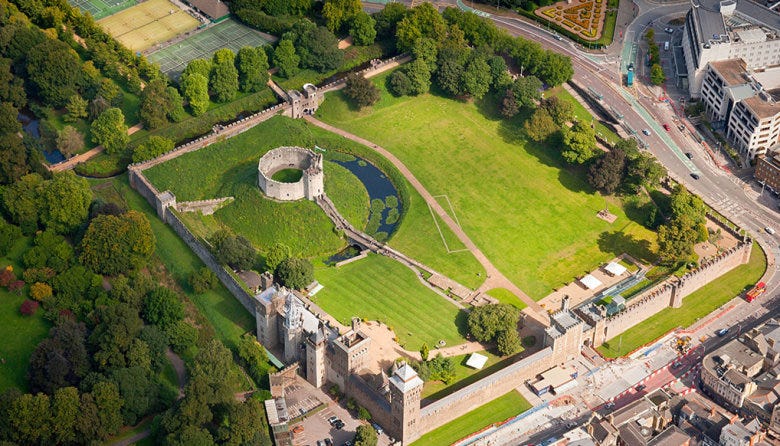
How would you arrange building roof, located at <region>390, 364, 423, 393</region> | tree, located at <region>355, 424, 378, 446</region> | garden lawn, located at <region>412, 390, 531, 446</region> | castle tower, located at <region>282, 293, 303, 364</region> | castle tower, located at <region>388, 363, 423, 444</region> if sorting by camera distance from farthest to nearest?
1. castle tower, located at <region>282, 293, 303, 364</region>
2. garden lawn, located at <region>412, 390, 531, 446</region>
3. castle tower, located at <region>388, 363, 423, 444</region>
4. tree, located at <region>355, 424, 378, 446</region>
5. building roof, located at <region>390, 364, 423, 393</region>

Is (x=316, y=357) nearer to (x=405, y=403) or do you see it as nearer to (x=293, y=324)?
(x=293, y=324)

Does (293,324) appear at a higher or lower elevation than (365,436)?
higher

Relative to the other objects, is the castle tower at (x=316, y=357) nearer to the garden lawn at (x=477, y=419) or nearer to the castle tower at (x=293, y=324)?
the castle tower at (x=293, y=324)

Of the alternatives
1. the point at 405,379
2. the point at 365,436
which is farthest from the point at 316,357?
the point at 405,379

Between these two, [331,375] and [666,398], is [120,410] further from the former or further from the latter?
[666,398]

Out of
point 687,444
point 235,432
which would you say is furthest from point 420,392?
point 687,444

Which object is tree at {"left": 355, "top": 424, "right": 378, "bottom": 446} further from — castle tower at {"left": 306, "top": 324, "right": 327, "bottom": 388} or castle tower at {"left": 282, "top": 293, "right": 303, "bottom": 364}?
castle tower at {"left": 282, "top": 293, "right": 303, "bottom": 364}

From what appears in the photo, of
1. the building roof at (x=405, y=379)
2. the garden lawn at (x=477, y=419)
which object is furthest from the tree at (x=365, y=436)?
the garden lawn at (x=477, y=419)

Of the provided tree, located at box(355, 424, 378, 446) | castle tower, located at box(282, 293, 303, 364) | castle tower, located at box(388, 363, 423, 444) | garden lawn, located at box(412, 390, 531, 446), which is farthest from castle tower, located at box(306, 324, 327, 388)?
garden lawn, located at box(412, 390, 531, 446)
